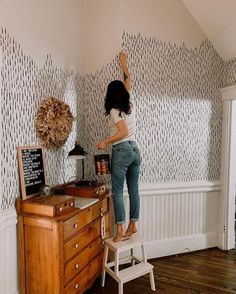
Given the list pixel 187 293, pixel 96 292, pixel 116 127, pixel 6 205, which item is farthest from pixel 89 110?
pixel 187 293

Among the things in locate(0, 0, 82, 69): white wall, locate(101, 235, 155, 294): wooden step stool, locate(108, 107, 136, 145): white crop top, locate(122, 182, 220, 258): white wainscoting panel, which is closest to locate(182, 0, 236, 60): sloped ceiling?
locate(0, 0, 82, 69): white wall

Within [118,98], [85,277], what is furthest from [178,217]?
[118,98]

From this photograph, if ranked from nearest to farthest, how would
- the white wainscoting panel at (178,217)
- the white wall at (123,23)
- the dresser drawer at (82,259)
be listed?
the dresser drawer at (82,259) < the white wall at (123,23) < the white wainscoting panel at (178,217)

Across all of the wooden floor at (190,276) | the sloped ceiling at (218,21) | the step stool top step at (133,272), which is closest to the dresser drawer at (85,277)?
the wooden floor at (190,276)

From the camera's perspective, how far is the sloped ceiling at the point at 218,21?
2543 millimetres

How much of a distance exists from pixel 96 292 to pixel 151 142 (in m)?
1.53

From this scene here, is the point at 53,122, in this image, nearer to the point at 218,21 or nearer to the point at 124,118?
the point at 124,118

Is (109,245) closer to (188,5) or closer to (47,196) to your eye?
(47,196)

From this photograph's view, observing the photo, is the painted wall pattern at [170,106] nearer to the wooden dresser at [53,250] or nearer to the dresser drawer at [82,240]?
the dresser drawer at [82,240]

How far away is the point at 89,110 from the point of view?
2803mm

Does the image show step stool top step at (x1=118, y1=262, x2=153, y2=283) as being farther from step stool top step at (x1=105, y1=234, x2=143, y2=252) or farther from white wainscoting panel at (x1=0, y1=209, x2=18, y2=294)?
white wainscoting panel at (x1=0, y1=209, x2=18, y2=294)

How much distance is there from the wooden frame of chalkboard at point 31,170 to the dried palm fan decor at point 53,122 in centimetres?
13

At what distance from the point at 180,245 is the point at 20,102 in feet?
7.57

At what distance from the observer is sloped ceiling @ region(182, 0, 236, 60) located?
8.34ft
